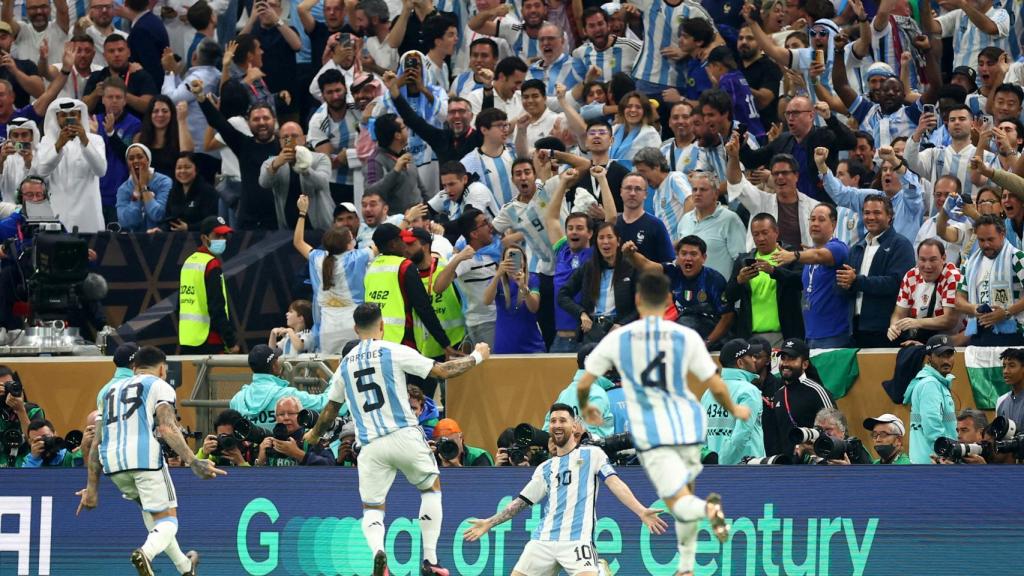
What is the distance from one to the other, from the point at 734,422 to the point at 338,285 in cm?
462

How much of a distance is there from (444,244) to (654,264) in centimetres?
261

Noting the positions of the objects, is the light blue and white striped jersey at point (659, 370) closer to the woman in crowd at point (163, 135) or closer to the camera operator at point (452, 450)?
the camera operator at point (452, 450)

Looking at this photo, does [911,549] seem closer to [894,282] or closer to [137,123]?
[894,282]

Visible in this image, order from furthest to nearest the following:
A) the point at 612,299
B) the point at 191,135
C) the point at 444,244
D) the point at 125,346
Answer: the point at 191,135, the point at 444,244, the point at 612,299, the point at 125,346

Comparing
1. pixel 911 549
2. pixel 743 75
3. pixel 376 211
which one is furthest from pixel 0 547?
pixel 743 75

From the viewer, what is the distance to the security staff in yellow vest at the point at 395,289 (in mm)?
17188

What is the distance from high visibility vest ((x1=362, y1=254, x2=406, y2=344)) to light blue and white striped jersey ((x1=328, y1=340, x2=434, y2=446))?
10.4 ft

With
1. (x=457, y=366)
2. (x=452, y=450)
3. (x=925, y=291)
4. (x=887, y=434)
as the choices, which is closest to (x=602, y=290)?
(x=452, y=450)

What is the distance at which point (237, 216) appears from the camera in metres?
20.5

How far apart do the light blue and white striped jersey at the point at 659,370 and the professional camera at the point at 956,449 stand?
3.55 metres

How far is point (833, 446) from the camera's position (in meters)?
14.4

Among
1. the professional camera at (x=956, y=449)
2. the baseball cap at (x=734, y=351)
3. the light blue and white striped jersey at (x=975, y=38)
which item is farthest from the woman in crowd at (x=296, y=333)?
the light blue and white striped jersey at (x=975, y=38)

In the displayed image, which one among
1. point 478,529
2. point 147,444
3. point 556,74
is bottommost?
point 478,529

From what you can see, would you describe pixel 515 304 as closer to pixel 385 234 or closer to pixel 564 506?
pixel 385 234
